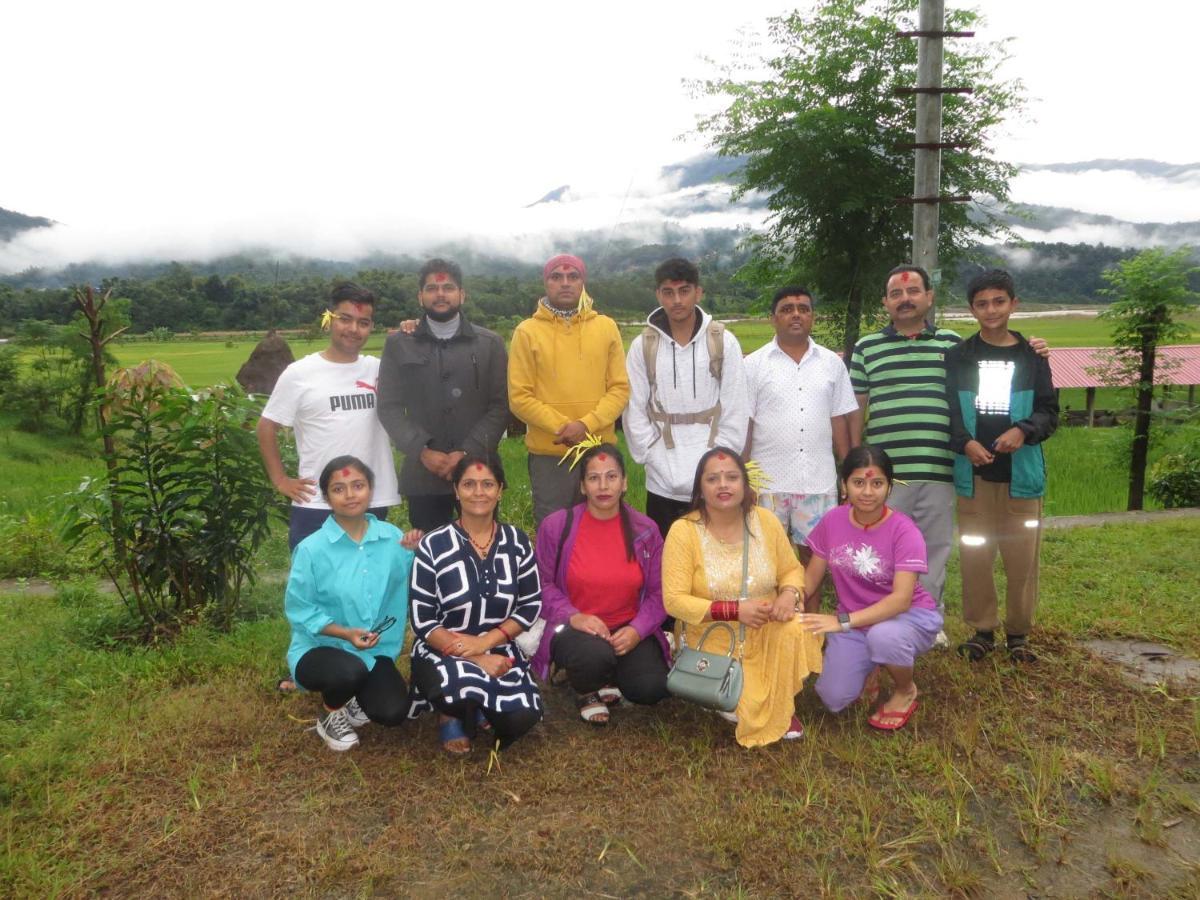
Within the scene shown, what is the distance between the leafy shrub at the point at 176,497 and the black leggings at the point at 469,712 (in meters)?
1.96

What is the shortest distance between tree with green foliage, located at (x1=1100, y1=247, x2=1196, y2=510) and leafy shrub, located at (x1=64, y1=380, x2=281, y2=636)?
11.1 metres

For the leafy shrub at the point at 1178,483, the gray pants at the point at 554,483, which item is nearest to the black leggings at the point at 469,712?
the gray pants at the point at 554,483

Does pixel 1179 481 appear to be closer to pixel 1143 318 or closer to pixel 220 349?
pixel 1143 318

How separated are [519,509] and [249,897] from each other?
269 inches

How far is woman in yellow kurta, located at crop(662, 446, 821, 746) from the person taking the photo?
3428 mm

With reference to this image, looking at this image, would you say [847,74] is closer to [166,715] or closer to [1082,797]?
[1082,797]

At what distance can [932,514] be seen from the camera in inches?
162

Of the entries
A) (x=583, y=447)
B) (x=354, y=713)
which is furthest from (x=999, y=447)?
(x=354, y=713)

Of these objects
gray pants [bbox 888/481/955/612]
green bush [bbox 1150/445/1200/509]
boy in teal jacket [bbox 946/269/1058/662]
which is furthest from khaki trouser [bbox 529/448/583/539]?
green bush [bbox 1150/445/1200/509]

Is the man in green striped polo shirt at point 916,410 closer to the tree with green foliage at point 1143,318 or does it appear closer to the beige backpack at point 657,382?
the beige backpack at point 657,382

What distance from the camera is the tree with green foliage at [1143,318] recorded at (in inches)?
419

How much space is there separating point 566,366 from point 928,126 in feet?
9.54

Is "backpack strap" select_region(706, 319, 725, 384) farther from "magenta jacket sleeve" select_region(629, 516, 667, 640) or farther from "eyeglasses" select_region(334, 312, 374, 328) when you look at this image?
"eyeglasses" select_region(334, 312, 374, 328)

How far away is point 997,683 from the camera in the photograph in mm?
3887
